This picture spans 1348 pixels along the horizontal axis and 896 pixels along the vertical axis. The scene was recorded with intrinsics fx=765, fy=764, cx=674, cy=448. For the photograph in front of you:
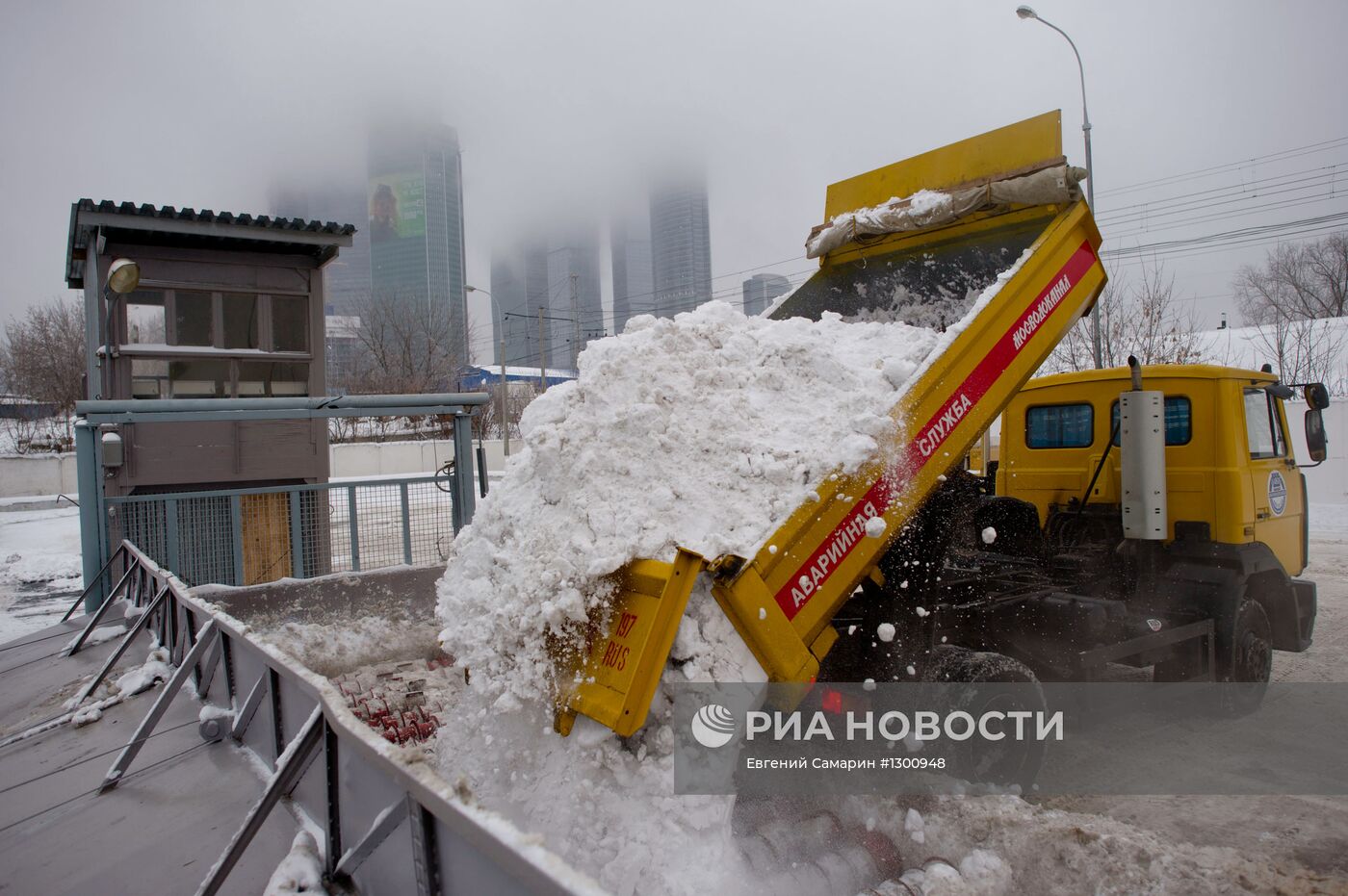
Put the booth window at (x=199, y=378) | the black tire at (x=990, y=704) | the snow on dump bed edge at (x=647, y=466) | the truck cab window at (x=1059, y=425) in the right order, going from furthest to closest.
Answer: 1. the booth window at (x=199, y=378)
2. the truck cab window at (x=1059, y=425)
3. the black tire at (x=990, y=704)
4. the snow on dump bed edge at (x=647, y=466)

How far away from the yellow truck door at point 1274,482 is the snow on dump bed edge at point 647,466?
3.36 metres

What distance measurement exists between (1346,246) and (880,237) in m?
37.4

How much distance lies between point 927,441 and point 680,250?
34477 mm

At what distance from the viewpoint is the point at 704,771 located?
254 cm

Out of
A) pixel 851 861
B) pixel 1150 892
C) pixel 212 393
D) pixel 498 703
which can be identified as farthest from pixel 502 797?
pixel 212 393

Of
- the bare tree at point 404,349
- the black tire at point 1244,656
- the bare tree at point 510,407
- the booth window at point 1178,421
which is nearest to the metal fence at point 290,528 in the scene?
the booth window at point 1178,421

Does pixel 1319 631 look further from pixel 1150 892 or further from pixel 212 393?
pixel 212 393

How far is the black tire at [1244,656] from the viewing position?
4.97 metres

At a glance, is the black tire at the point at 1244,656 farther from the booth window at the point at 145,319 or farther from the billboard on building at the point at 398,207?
the billboard on building at the point at 398,207

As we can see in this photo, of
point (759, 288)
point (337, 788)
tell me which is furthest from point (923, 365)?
point (759, 288)

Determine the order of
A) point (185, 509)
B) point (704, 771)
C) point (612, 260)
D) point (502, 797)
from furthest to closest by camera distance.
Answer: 1. point (612, 260)
2. point (185, 509)
3. point (502, 797)
4. point (704, 771)

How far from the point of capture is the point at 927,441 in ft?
11.2

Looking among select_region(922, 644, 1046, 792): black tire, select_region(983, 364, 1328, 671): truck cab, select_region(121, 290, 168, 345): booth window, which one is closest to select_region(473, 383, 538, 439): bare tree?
select_region(121, 290, 168, 345): booth window

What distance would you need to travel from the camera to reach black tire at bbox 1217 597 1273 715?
4973mm
